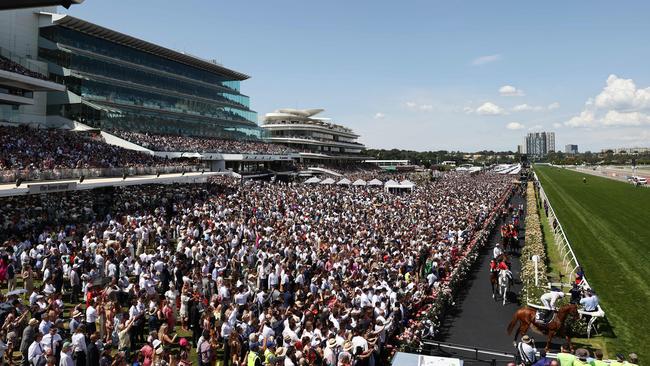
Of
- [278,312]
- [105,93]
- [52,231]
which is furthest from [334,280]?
[105,93]

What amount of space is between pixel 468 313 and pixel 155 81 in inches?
1988

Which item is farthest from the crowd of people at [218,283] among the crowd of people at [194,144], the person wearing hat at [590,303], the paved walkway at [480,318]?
the crowd of people at [194,144]

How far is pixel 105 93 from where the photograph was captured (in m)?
45.1

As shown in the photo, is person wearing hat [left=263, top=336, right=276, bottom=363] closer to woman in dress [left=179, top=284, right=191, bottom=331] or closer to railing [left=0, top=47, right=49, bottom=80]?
woman in dress [left=179, top=284, right=191, bottom=331]

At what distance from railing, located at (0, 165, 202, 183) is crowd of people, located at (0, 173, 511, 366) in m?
1.57

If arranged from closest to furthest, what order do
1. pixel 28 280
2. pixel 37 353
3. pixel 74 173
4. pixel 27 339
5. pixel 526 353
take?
pixel 37 353
pixel 27 339
pixel 526 353
pixel 28 280
pixel 74 173

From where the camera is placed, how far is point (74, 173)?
2211 centimetres

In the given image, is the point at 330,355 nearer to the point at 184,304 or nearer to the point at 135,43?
the point at 184,304

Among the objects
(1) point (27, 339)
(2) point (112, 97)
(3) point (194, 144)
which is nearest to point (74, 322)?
(1) point (27, 339)

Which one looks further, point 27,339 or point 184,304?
point 184,304

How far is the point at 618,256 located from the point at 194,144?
42009 mm

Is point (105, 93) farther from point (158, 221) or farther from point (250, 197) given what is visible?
point (158, 221)

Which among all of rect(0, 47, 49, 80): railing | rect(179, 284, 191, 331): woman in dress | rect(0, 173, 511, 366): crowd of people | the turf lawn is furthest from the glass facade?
A: the turf lawn

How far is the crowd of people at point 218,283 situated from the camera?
8.26 m
